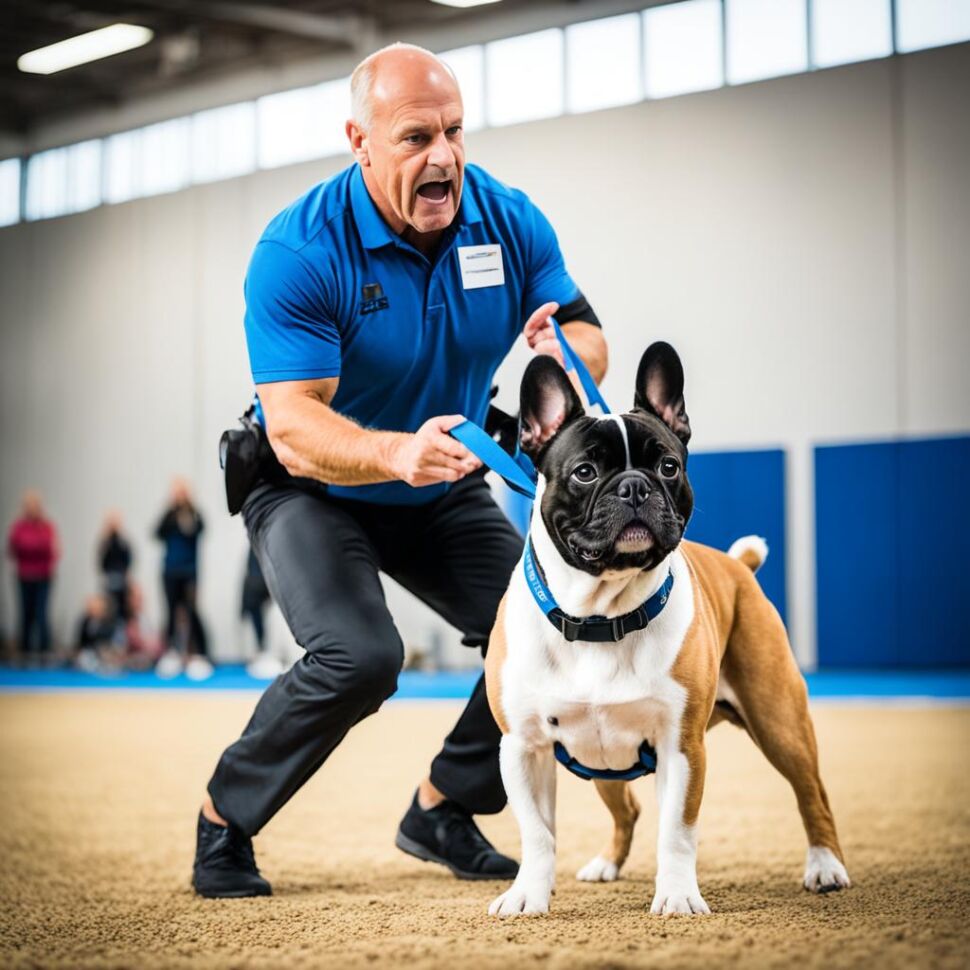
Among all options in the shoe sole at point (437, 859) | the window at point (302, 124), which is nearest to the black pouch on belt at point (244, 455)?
the shoe sole at point (437, 859)

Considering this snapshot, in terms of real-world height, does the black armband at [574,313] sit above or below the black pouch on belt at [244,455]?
above

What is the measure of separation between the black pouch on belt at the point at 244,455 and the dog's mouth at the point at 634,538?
132 centimetres

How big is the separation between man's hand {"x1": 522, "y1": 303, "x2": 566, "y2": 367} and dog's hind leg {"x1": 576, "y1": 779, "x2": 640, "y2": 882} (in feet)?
3.94

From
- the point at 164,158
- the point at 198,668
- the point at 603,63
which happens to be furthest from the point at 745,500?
the point at 164,158

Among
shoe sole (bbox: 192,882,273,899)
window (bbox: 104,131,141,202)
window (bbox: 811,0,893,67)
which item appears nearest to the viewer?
shoe sole (bbox: 192,882,273,899)

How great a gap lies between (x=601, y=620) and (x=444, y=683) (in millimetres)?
10546

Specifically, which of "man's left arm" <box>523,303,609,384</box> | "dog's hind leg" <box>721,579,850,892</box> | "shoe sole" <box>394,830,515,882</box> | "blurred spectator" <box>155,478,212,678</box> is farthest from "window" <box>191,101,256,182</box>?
"dog's hind leg" <box>721,579,850,892</box>

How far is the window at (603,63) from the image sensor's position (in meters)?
15.5

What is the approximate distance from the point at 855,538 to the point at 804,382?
6.13 feet

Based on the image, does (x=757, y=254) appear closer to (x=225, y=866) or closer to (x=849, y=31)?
(x=849, y=31)

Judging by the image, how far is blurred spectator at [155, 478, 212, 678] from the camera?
15.1 meters

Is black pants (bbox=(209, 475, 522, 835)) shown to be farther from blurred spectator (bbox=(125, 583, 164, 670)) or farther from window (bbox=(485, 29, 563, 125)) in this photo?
blurred spectator (bbox=(125, 583, 164, 670))

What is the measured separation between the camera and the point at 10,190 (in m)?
21.7

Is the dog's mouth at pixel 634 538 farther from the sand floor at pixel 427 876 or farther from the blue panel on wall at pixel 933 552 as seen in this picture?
the blue panel on wall at pixel 933 552
